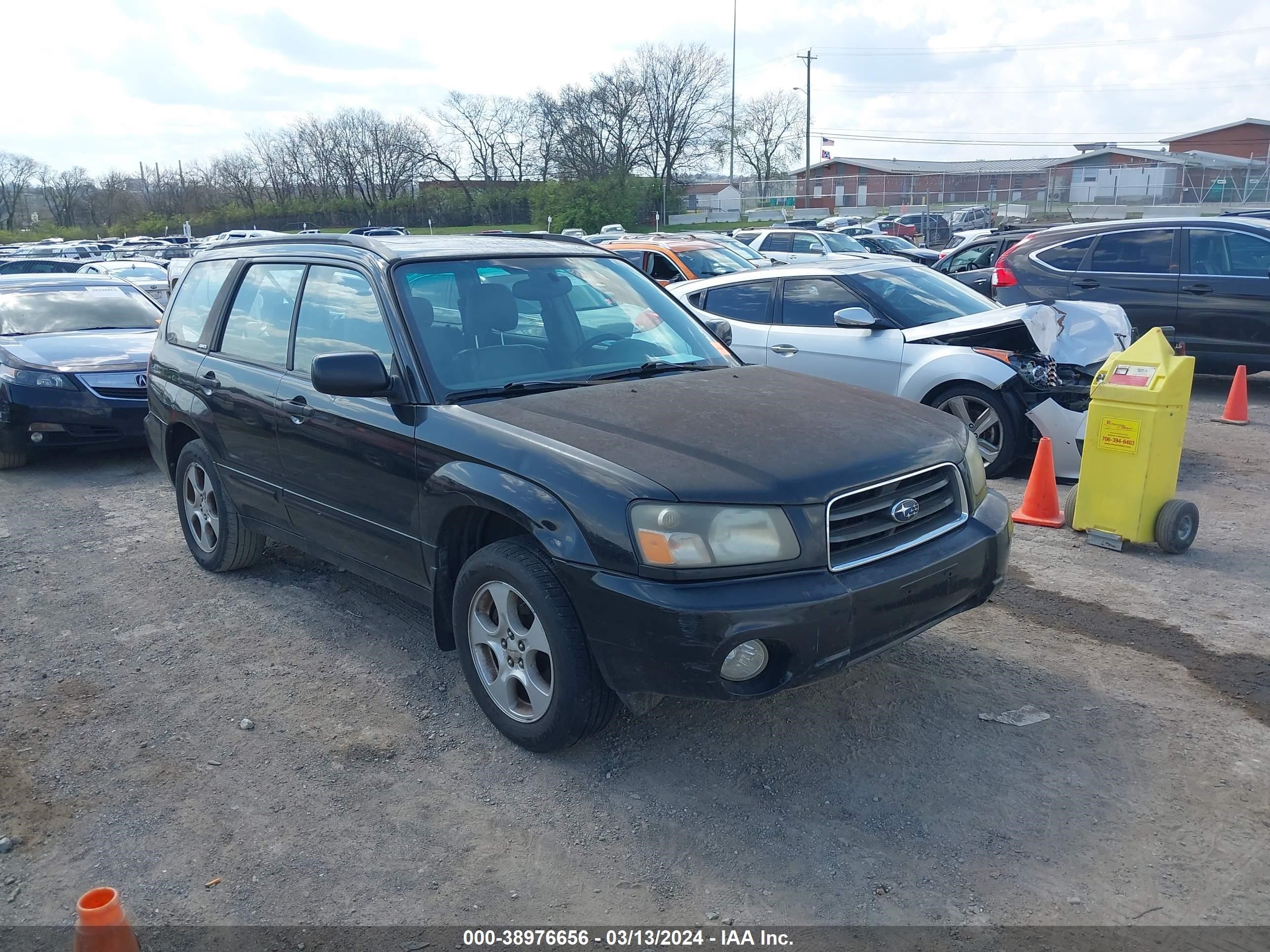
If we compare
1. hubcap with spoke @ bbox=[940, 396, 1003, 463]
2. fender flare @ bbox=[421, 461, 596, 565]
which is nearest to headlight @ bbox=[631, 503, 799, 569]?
fender flare @ bbox=[421, 461, 596, 565]

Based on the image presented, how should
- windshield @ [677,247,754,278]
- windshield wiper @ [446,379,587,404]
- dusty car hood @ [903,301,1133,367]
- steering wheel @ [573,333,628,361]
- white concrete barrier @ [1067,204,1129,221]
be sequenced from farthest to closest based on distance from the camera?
white concrete barrier @ [1067,204,1129,221] → windshield @ [677,247,754,278] → dusty car hood @ [903,301,1133,367] → steering wheel @ [573,333,628,361] → windshield wiper @ [446,379,587,404]

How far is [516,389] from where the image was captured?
13.1ft

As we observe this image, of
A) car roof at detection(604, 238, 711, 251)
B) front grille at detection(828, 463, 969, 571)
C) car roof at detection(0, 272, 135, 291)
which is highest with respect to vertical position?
car roof at detection(604, 238, 711, 251)

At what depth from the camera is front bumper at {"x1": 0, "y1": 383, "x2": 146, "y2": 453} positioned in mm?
8172

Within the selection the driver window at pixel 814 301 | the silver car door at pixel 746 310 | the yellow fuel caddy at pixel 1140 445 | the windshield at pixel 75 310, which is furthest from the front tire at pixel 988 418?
the windshield at pixel 75 310

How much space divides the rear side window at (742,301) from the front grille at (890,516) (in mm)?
4888

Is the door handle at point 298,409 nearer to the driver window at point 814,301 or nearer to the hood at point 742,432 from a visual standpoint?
the hood at point 742,432

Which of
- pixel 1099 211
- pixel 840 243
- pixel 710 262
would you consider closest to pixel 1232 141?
pixel 1099 211

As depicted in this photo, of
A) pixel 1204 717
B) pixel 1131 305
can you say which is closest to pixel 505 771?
pixel 1204 717

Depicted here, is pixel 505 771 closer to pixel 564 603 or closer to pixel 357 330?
pixel 564 603

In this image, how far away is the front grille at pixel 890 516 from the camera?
129 inches

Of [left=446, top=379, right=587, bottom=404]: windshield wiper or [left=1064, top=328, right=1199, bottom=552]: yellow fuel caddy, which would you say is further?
[left=1064, top=328, right=1199, bottom=552]: yellow fuel caddy

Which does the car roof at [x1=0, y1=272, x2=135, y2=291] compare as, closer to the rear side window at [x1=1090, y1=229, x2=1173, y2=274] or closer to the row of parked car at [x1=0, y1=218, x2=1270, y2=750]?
the row of parked car at [x1=0, y1=218, x2=1270, y2=750]

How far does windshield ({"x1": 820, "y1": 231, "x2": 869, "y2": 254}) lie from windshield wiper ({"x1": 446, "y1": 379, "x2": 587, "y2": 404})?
22.0 metres
